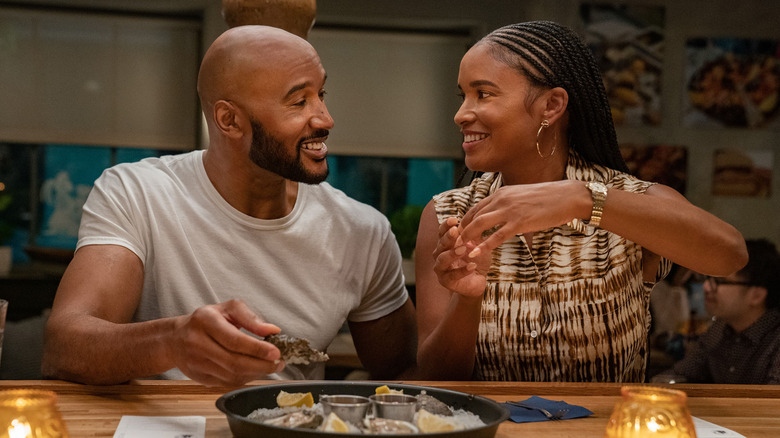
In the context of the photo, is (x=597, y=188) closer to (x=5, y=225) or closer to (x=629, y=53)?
(x=629, y=53)

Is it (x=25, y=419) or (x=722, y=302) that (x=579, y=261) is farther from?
(x=722, y=302)

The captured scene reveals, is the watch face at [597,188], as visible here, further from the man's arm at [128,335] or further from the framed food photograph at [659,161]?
the framed food photograph at [659,161]

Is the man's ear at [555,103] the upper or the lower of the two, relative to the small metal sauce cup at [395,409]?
upper

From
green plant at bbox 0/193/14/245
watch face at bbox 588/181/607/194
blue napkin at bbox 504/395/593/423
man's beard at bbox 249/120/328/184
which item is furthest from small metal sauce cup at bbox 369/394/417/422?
green plant at bbox 0/193/14/245

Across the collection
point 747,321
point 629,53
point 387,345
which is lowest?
point 747,321

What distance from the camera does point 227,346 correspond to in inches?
41.9

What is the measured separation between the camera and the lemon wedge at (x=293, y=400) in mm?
1082

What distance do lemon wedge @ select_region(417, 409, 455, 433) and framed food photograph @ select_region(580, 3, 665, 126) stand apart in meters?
5.18

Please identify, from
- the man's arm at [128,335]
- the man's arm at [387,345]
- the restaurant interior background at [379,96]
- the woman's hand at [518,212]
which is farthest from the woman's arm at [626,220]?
the restaurant interior background at [379,96]

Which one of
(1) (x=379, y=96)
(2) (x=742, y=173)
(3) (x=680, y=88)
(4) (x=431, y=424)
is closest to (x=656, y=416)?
(4) (x=431, y=424)

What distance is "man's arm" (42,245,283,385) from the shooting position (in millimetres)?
1071

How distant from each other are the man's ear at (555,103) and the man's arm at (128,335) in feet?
3.25

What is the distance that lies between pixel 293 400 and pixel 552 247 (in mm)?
888

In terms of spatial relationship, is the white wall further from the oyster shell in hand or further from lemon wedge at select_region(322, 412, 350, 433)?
lemon wedge at select_region(322, 412, 350, 433)
